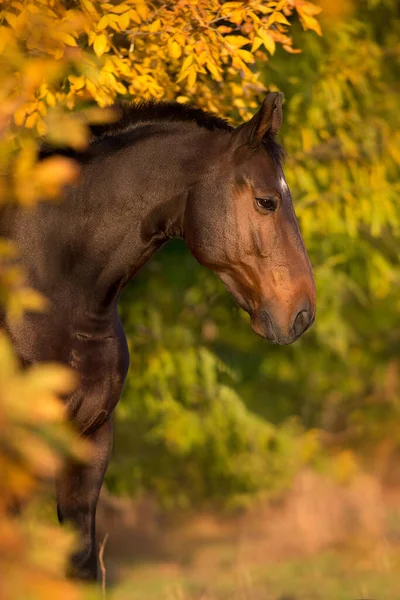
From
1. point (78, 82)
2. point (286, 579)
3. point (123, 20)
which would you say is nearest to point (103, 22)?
point (123, 20)

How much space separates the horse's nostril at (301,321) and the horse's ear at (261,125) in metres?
0.74

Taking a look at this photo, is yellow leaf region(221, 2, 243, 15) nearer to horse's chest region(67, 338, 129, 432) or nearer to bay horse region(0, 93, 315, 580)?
bay horse region(0, 93, 315, 580)

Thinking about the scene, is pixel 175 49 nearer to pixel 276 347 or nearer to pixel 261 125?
pixel 261 125

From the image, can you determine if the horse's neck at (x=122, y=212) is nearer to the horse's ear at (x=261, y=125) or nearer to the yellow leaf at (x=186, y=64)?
the horse's ear at (x=261, y=125)

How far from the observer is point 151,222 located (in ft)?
14.6

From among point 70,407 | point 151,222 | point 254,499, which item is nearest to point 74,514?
point 70,407

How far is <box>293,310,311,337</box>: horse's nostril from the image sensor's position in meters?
4.31

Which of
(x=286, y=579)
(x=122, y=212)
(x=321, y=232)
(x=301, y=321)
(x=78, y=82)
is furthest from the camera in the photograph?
(x=286, y=579)

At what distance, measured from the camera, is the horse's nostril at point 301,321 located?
14.1ft

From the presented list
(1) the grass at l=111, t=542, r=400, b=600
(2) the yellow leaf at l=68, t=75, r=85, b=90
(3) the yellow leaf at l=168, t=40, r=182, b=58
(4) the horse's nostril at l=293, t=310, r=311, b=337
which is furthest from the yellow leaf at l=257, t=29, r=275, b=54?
(1) the grass at l=111, t=542, r=400, b=600

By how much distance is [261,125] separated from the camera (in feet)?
14.5

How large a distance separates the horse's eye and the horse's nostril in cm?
45

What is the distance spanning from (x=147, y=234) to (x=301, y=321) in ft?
2.46

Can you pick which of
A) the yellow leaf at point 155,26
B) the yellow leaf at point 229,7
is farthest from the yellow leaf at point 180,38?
the yellow leaf at point 229,7
